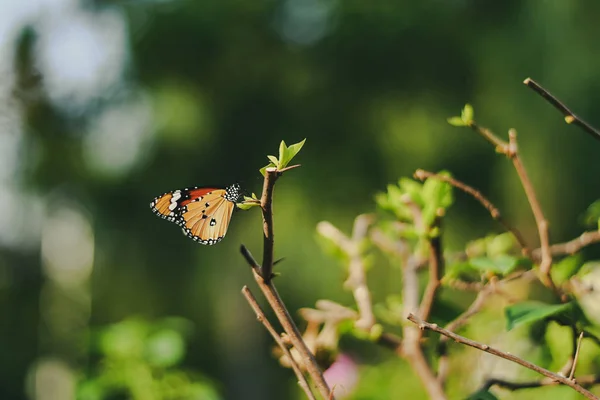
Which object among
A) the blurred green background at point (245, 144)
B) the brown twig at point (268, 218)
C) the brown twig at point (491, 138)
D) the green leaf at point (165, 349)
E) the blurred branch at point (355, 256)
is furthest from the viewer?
the blurred green background at point (245, 144)

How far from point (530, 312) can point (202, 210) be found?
181mm

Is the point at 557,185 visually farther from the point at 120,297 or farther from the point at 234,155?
the point at 120,297

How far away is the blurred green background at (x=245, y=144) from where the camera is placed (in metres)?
3.20

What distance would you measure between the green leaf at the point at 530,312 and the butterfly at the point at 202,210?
0.13 meters

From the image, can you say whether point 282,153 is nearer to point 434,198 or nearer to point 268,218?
point 268,218

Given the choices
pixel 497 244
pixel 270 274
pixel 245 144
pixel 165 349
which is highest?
pixel 270 274

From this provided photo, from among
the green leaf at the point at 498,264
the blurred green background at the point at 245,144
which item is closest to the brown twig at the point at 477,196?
the green leaf at the point at 498,264

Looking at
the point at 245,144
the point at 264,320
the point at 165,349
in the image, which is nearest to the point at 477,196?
the point at 264,320

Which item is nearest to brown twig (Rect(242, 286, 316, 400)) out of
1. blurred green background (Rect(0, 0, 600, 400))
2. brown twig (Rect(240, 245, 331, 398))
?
brown twig (Rect(240, 245, 331, 398))

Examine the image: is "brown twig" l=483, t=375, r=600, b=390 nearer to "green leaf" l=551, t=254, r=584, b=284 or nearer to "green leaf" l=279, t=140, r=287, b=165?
"green leaf" l=551, t=254, r=584, b=284

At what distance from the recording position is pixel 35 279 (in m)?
4.19

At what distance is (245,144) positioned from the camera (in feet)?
12.9

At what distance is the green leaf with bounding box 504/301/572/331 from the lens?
0.28m

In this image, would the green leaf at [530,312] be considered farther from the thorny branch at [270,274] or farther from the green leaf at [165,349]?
the green leaf at [165,349]
